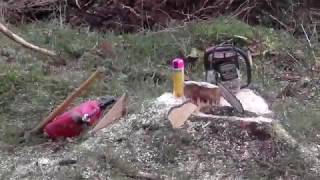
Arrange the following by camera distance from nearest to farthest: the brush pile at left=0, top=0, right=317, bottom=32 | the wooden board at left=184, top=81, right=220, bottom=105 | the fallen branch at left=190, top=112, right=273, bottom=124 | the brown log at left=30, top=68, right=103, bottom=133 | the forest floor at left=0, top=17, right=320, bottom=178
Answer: the fallen branch at left=190, top=112, right=273, bottom=124, the wooden board at left=184, top=81, right=220, bottom=105, the brown log at left=30, top=68, right=103, bottom=133, the forest floor at left=0, top=17, right=320, bottom=178, the brush pile at left=0, top=0, right=317, bottom=32

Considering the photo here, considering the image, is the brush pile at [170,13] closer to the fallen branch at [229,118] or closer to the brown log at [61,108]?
the brown log at [61,108]

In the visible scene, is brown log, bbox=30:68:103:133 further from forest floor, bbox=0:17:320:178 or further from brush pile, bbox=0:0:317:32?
brush pile, bbox=0:0:317:32

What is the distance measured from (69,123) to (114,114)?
29 cm

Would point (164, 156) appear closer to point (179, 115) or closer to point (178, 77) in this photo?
point (179, 115)

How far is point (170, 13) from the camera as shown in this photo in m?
7.48

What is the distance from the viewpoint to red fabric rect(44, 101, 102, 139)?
427 cm

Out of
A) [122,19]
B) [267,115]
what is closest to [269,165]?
[267,115]

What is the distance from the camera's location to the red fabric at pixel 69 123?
427cm

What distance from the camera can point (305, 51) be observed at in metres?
6.28

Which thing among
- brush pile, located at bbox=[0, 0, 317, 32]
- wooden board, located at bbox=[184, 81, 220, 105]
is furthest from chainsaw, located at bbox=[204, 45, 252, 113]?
brush pile, located at bbox=[0, 0, 317, 32]

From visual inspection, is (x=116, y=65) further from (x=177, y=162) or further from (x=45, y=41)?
(x=177, y=162)

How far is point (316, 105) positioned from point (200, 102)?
107 centimetres

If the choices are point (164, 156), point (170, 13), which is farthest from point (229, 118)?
point (170, 13)

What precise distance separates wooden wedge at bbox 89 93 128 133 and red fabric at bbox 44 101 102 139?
3.9 inches
